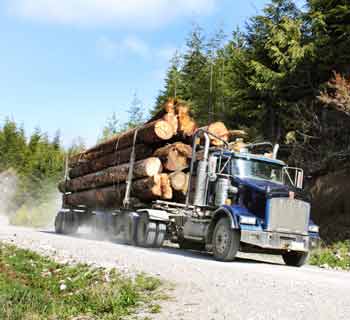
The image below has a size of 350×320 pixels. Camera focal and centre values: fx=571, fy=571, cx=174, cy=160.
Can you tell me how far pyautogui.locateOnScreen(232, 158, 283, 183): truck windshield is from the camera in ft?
44.8

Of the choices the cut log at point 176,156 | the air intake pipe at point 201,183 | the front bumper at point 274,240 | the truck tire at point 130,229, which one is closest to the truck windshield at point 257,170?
the air intake pipe at point 201,183

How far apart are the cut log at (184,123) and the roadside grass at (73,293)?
682 centimetres

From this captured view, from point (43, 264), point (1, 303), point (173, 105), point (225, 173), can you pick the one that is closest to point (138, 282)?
point (1, 303)

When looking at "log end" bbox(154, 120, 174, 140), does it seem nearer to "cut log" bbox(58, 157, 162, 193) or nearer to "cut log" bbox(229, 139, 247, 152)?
"cut log" bbox(58, 157, 162, 193)

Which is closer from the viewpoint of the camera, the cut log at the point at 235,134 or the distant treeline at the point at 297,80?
the cut log at the point at 235,134

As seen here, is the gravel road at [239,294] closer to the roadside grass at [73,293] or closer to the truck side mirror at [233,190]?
the roadside grass at [73,293]

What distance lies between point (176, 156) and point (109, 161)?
4235mm

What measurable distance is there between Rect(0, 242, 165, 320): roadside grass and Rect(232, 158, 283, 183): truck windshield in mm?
4659

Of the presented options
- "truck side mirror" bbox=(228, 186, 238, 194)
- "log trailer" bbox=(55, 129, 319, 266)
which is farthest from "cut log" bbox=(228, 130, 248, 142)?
"truck side mirror" bbox=(228, 186, 238, 194)

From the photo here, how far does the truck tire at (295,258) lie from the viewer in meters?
13.4

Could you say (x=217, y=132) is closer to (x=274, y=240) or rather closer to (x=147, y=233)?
(x=147, y=233)

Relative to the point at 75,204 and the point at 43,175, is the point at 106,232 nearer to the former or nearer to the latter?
the point at 75,204

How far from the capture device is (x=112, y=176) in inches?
755

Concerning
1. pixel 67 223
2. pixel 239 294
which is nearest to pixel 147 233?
pixel 239 294
